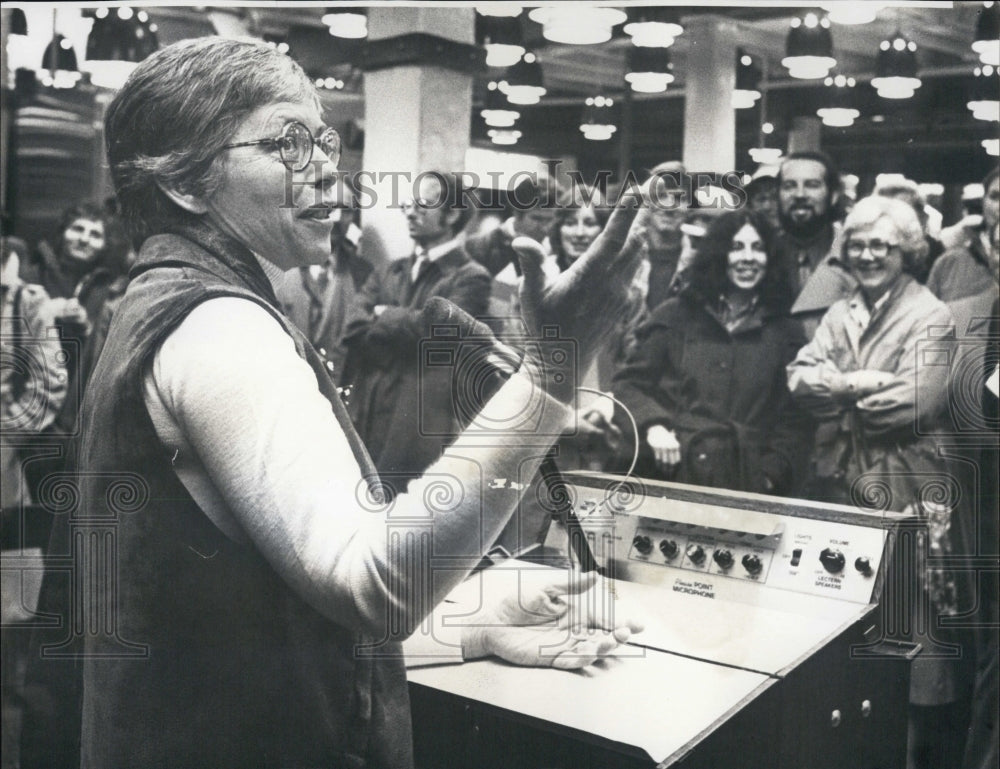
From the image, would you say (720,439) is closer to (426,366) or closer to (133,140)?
(426,366)

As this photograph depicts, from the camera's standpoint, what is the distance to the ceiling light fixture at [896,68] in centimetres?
204

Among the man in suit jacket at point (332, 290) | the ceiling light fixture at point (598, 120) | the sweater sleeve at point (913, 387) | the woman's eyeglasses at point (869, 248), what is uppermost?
the ceiling light fixture at point (598, 120)

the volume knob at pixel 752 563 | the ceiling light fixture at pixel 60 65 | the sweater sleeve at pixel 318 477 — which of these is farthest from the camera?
the ceiling light fixture at pixel 60 65

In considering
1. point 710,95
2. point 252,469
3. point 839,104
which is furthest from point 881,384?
point 252,469

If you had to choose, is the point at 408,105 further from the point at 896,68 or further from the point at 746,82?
the point at 896,68

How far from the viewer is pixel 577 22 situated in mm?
2109

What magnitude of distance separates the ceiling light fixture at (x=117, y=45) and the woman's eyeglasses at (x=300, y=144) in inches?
13.4

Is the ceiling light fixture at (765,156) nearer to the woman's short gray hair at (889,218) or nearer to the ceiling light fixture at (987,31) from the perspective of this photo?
the woman's short gray hair at (889,218)

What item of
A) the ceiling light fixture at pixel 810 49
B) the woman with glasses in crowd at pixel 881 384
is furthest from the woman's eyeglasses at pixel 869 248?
the ceiling light fixture at pixel 810 49

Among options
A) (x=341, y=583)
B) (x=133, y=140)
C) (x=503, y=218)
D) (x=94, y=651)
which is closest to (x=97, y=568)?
(x=94, y=651)

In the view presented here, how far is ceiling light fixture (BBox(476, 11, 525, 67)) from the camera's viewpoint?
210 centimetres

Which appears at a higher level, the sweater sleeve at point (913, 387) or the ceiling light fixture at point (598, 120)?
the ceiling light fixture at point (598, 120)

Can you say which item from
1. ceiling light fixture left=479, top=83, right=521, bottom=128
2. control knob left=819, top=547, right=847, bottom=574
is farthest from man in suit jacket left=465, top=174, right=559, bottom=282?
control knob left=819, top=547, right=847, bottom=574

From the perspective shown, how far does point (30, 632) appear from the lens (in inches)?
84.9
